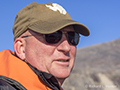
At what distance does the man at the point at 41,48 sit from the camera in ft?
6.32

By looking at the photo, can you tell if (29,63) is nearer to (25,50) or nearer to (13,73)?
(25,50)

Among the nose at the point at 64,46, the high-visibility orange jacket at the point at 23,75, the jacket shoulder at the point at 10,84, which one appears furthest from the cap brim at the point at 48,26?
the jacket shoulder at the point at 10,84

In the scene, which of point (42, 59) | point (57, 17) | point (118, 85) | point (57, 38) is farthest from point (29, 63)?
point (118, 85)

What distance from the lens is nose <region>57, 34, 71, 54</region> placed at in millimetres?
2070

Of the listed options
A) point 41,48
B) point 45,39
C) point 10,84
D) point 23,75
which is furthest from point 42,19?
point 10,84

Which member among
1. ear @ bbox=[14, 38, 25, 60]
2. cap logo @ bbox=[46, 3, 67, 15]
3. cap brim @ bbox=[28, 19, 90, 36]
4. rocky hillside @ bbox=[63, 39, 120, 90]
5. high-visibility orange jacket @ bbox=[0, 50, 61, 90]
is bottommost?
Answer: rocky hillside @ bbox=[63, 39, 120, 90]

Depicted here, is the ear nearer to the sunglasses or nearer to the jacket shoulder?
the sunglasses

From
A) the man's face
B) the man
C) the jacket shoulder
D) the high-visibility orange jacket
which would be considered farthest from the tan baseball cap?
the jacket shoulder

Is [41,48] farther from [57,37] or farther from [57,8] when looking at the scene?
[57,8]

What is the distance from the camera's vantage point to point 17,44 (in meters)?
2.15

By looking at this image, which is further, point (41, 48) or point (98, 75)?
point (98, 75)

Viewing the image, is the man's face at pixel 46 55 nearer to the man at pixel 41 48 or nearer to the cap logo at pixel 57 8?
the man at pixel 41 48

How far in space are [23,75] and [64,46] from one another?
1.92 feet

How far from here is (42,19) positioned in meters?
2.08
